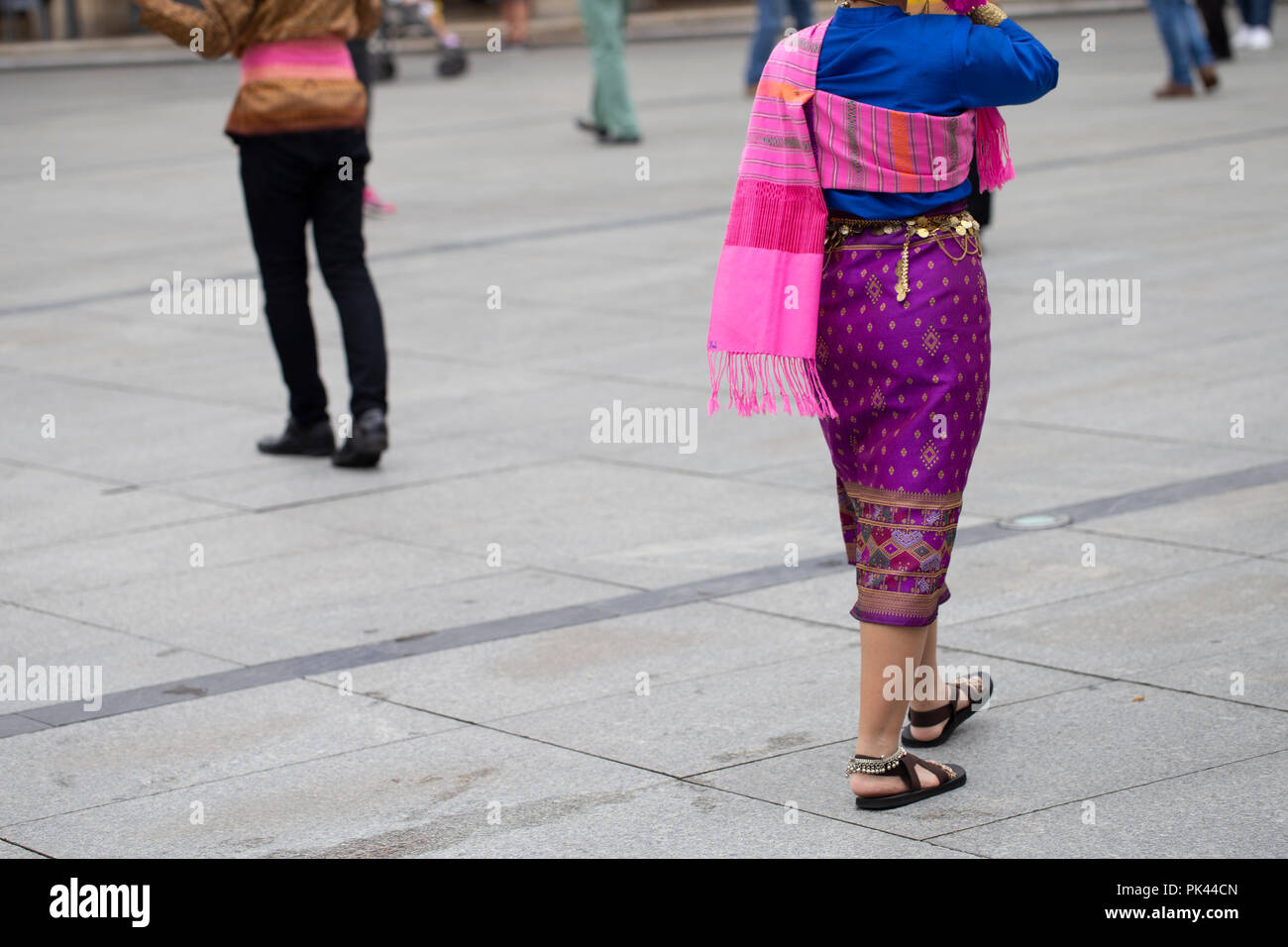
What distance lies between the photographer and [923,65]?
3832 mm

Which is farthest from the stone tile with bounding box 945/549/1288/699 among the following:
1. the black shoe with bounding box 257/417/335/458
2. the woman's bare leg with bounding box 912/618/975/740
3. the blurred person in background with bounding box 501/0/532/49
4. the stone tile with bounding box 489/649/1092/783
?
the blurred person in background with bounding box 501/0/532/49

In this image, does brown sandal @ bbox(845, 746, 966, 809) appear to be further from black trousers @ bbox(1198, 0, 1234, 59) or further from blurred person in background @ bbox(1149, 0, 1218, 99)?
black trousers @ bbox(1198, 0, 1234, 59)

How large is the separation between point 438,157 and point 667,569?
1114cm

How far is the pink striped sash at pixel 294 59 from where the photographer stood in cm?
688

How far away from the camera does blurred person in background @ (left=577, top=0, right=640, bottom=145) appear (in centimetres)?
1599

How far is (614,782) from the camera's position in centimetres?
418

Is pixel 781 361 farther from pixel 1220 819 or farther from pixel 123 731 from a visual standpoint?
pixel 123 731

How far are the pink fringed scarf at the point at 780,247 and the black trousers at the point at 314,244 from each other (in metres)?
3.28

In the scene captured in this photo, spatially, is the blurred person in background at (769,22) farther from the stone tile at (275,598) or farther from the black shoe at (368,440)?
the stone tile at (275,598)

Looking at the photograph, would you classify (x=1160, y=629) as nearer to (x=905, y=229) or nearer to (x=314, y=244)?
(x=905, y=229)

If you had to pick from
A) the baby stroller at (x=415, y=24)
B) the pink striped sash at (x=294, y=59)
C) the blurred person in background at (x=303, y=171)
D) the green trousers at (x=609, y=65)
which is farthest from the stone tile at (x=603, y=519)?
the baby stroller at (x=415, y=24)

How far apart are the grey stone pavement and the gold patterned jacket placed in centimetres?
127

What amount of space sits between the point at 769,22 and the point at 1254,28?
21.0 ft
